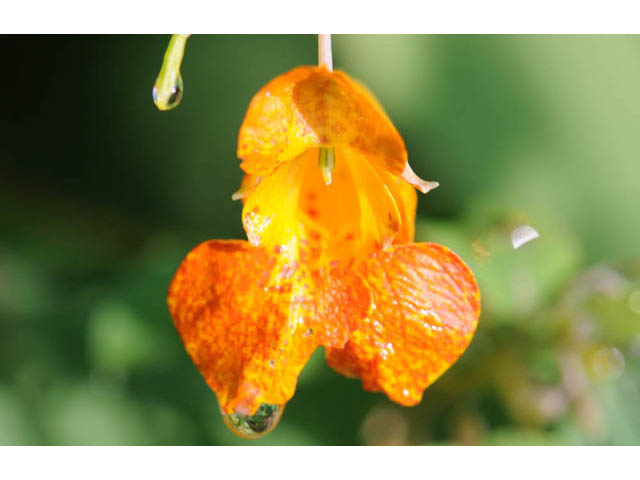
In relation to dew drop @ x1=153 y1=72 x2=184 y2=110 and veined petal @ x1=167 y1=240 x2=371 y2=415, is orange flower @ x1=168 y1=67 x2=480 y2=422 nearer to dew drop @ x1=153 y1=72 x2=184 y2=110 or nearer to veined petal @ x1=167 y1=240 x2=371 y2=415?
veined petal @ x1=167 y1=240 x2=371 y2=415

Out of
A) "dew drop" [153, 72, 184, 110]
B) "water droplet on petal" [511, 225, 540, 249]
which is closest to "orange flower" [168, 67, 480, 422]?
"dew drop" [153, 72, 184, 110]

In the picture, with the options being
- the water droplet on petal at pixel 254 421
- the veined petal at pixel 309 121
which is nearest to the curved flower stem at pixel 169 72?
the veined petal at pixel 309 121

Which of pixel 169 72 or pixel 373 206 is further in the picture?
pixel 373 206

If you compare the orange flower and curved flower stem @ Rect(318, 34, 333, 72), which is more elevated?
curved flower stem @ Rect(318, 34, 333, 72)

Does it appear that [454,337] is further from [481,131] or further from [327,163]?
[481,131]

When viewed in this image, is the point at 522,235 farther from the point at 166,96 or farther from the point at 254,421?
the point at 166,96

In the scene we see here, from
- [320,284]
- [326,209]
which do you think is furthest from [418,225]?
[320,284]
